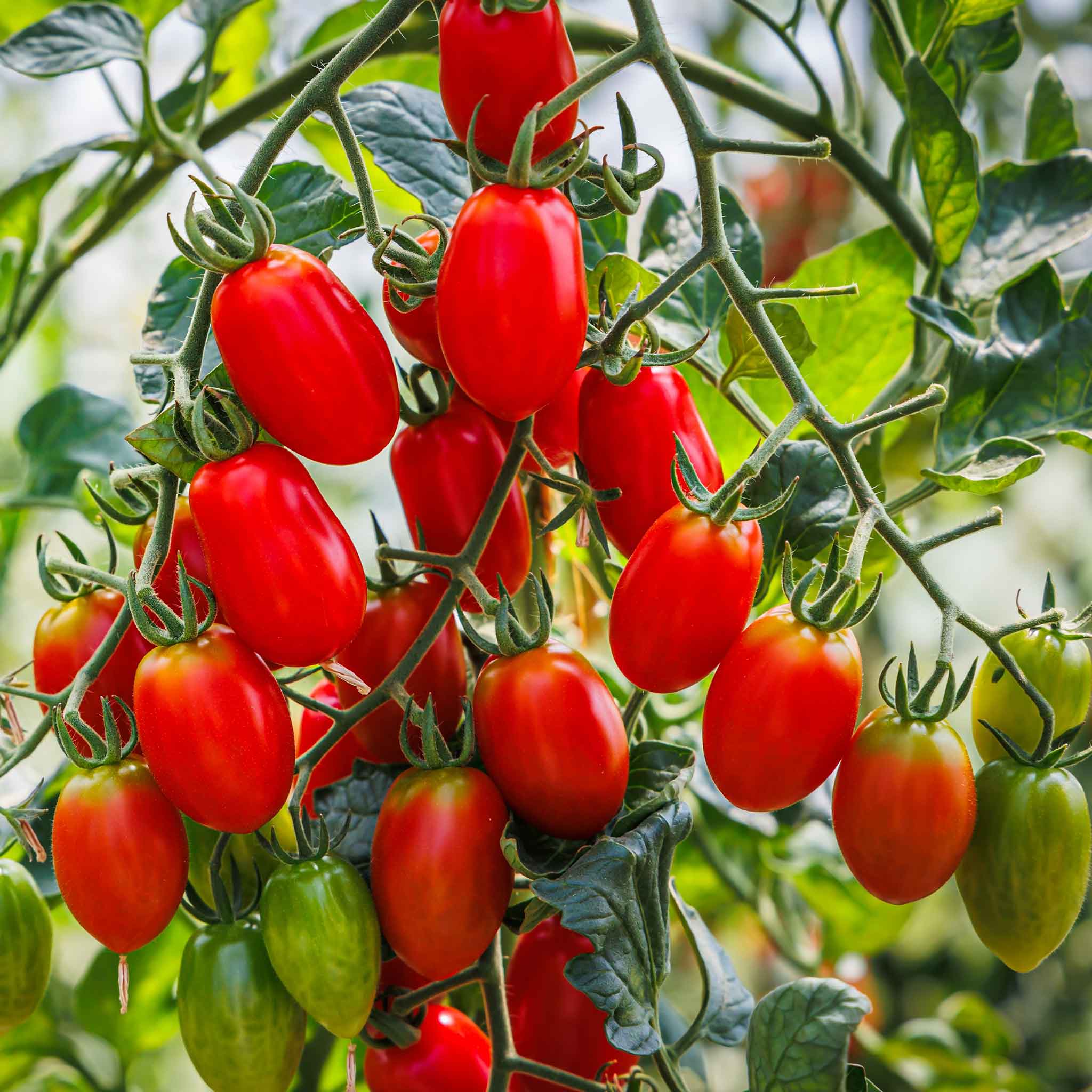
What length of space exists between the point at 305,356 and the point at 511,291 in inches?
3.2

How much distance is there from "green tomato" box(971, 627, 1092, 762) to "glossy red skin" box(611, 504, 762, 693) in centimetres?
12

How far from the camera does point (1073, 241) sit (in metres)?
0.64

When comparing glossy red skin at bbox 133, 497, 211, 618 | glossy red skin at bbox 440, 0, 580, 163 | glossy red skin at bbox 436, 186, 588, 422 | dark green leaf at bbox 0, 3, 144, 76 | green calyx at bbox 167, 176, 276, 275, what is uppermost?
dark green leaf at bbox 0, 3, 144, 76

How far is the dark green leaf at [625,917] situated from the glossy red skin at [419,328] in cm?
21

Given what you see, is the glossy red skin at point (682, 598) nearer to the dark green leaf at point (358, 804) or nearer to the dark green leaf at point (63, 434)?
the dark green leaf at point (358, 804)

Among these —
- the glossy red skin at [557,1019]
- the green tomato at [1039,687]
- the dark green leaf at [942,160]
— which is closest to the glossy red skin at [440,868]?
the glossy red skin at [557,1019]

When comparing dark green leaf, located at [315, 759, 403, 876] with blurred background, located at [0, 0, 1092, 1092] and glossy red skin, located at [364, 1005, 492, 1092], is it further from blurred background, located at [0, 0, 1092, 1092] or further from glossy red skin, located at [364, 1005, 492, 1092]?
blurred background, located at [0, 0, 1092, 1092]

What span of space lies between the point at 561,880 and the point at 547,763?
45 mm

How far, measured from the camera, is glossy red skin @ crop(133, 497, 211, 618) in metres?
0.48

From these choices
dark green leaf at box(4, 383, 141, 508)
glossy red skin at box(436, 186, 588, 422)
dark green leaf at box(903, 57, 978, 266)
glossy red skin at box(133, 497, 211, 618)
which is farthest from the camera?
dark green leaf at box(4, 383, 141, 508)

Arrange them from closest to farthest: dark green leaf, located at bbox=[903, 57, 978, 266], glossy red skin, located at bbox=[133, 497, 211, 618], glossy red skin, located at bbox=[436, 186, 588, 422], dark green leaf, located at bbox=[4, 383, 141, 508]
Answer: glossy red skin, located at bbox=[436, 186, 588, 422], glossy red skin, located at bbox=[133, 497, 211, 618], dark green leaf, located at bbox=[903, 57, 978, 266], dark green leaf, located at bbox=[4, 383, 141, 508]

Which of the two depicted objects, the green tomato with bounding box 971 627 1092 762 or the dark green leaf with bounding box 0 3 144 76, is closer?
the green tomato with bounding box 971 627 1092 762

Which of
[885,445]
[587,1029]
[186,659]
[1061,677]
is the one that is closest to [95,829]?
[186,659]

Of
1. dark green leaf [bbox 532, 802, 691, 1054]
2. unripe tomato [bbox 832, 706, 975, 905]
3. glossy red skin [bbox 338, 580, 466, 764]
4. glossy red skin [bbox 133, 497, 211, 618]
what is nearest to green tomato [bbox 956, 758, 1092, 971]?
unripe tomato [bbox 832, 706, 975, 905]
